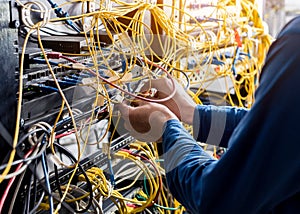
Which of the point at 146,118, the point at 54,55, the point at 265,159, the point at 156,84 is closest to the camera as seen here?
the point at 265,159

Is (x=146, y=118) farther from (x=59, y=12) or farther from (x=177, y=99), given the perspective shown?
(x=59, y=12)

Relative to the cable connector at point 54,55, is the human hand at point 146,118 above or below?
below

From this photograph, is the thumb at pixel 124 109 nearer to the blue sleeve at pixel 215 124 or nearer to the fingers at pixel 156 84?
the fingers at pixel 156 84

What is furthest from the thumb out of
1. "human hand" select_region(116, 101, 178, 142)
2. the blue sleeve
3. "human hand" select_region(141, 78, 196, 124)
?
the blue sleeve

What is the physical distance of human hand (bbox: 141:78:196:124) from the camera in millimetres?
1149

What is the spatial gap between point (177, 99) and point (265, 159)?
0.54m

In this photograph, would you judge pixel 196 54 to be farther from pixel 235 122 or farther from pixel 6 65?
pixel 6 65

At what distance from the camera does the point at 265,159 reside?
2.21 ft

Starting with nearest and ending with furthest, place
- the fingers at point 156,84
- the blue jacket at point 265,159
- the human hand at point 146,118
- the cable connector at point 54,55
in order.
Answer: the blue jacket at point 265,159 → the cable connector at point 54,55 → the human hand at point 146,118 → the fingers at point 156,84

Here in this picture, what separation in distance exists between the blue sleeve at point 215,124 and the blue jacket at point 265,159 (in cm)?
35

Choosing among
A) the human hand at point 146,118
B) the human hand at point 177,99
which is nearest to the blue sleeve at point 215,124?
the human hand at point 177,99

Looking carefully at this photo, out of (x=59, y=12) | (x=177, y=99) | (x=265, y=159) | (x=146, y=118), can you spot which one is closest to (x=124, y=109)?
(x=146, y=118)

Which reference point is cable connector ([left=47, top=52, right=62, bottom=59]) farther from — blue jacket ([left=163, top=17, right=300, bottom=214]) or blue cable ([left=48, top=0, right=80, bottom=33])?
blue jacket ([left=163, top=17, right=300, bottom=214])

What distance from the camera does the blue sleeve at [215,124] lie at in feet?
3.82
